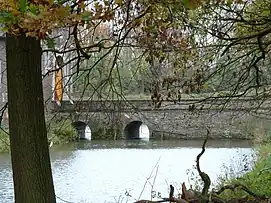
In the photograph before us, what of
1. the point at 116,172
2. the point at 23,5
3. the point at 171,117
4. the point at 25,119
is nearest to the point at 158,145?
the point at 171,117

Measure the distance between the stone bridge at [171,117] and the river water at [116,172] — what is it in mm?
1045

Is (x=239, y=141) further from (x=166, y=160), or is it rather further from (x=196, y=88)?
(x=196, y=88)

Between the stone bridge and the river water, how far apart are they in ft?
3.43

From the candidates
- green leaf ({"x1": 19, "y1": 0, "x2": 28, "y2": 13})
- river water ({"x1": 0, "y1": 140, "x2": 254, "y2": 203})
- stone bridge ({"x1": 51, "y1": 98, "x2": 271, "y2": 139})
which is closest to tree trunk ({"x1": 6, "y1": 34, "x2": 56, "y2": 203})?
stone bridge ({"x1": 51, "y1": 98, "x2": 271, "y2": 139})

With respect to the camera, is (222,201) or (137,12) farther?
(137,12)

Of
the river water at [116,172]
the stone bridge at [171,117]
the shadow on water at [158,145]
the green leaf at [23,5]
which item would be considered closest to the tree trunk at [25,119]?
the stone bridge at [171,117]

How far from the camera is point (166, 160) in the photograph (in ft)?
58.5

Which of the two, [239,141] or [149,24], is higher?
[149,24]

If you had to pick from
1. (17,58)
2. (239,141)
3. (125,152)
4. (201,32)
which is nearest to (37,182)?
(17,58)

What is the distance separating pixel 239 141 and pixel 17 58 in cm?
2389

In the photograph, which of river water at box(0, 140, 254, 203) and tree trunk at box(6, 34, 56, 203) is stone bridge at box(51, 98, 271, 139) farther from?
river water at box(0, 140, 254, 203)

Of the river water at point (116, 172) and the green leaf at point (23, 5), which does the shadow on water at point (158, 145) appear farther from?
the green leaf at point (23, 5)

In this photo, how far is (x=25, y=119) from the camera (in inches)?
174

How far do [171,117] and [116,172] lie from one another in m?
13.1
